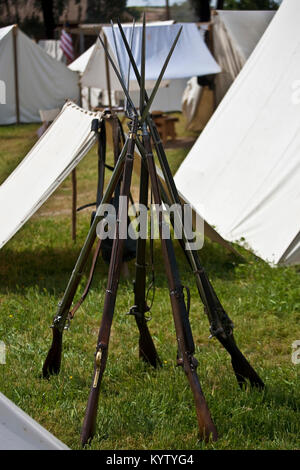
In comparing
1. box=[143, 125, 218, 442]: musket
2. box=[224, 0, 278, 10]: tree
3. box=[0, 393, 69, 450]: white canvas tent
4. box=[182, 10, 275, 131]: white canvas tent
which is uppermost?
box=[0, 393, 69, 450]: white canvas tent

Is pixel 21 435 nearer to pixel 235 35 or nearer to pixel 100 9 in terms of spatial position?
pixel 235 35

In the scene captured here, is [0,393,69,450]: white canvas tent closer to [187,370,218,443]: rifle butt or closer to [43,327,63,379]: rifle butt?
[187,370,218,443]: rifle butt

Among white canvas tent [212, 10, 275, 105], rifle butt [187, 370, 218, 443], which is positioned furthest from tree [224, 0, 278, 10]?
rifle butt [187, 370, 218, 443]

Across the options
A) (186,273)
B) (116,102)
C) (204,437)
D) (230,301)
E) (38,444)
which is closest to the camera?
(38,444)

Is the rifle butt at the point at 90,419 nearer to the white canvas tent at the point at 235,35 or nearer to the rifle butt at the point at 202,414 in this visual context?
the rifle butt at the point at 202,414

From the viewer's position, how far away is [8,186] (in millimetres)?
5520

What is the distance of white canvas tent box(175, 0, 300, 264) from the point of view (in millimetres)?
5523

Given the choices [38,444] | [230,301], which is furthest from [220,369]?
[38,444]

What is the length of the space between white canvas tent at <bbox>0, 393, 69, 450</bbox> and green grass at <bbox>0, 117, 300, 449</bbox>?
0.88 metres

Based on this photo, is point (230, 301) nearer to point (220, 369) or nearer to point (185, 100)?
point (220, 369)

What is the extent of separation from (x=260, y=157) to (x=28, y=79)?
11.8 metres

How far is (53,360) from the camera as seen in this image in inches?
140

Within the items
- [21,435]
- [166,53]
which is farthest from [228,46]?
[21,435]

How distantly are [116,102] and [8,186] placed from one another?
11.4 meters
